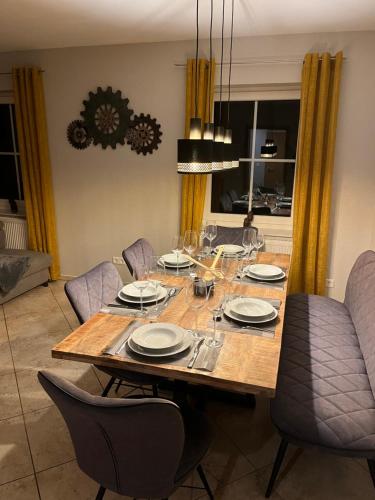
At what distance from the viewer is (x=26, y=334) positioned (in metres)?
3.17

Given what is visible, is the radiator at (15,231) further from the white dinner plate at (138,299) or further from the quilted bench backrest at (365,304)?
the quilted bench backrest at (365,304)

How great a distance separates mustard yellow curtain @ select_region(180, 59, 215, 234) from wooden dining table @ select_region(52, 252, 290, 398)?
1901 millimetres

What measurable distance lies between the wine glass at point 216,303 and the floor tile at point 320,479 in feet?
2.50

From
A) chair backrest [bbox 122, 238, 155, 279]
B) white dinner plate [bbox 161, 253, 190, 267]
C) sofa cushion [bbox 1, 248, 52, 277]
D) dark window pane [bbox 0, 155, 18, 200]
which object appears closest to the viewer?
white dinner plate [bbox 161, 253, 190, 267]

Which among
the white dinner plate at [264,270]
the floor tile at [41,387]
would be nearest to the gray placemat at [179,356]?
the white dinner plate at [264,270]

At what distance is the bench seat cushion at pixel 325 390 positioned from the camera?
149cm

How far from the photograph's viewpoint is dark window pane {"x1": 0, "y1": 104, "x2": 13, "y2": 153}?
4.48 metres

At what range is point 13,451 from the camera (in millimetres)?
1943

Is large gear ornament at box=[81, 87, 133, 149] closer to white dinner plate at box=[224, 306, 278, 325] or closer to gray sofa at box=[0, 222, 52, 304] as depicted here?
gray sofa at box=[0, 222, 52, 304]

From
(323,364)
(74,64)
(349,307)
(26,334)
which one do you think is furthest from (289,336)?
(74,64)

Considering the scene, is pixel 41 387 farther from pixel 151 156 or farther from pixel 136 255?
pixel 151 156

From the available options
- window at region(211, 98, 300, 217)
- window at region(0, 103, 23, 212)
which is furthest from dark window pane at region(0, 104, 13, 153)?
window at region(211, 98, 300, 217)

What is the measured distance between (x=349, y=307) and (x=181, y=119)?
7.72 ft

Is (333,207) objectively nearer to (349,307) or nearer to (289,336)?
(349,307)
